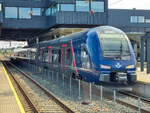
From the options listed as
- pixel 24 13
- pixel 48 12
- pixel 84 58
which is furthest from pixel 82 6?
pixel 84 58

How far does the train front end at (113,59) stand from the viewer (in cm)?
1224

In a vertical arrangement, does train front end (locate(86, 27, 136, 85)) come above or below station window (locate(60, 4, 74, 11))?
below

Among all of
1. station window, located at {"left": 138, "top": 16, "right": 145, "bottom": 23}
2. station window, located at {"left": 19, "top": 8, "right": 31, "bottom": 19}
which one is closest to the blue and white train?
station window, located at {"left": 19, "top": 8, "right": 31, "bottom": 19}

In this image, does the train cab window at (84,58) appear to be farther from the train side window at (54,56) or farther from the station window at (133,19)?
the station window at (133,19)

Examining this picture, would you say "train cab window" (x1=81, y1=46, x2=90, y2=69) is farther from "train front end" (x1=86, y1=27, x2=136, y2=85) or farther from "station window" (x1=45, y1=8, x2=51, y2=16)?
"station window" (x1=45, y1=8, x2=51, y2=16)

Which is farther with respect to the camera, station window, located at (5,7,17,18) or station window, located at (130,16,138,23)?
station window, located at (130,16,138,23)

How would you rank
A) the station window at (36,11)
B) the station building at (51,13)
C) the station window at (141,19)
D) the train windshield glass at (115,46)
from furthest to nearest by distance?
the station window at (141,19)
the station window at (36,11)
the station building at (51,13)
the train windshield glass at (115,46)

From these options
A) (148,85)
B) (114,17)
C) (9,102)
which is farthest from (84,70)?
(114,17)

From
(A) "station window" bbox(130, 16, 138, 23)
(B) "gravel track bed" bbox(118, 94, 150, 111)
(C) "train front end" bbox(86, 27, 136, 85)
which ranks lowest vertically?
(B) "gravel track bed" bbox(118, 94, 150, 111)

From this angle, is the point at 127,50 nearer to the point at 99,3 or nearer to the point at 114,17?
the point at 99,3

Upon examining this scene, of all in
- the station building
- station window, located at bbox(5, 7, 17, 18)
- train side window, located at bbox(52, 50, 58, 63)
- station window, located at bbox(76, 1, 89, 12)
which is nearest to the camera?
train side window, located at bbox(52, 50, 58, 63)

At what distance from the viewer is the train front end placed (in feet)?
40.2

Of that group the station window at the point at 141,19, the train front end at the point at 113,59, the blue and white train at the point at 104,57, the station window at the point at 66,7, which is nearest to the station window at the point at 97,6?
the station window at the point at 66,7

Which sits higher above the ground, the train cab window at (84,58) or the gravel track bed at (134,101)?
the train cab window at (84,58)
